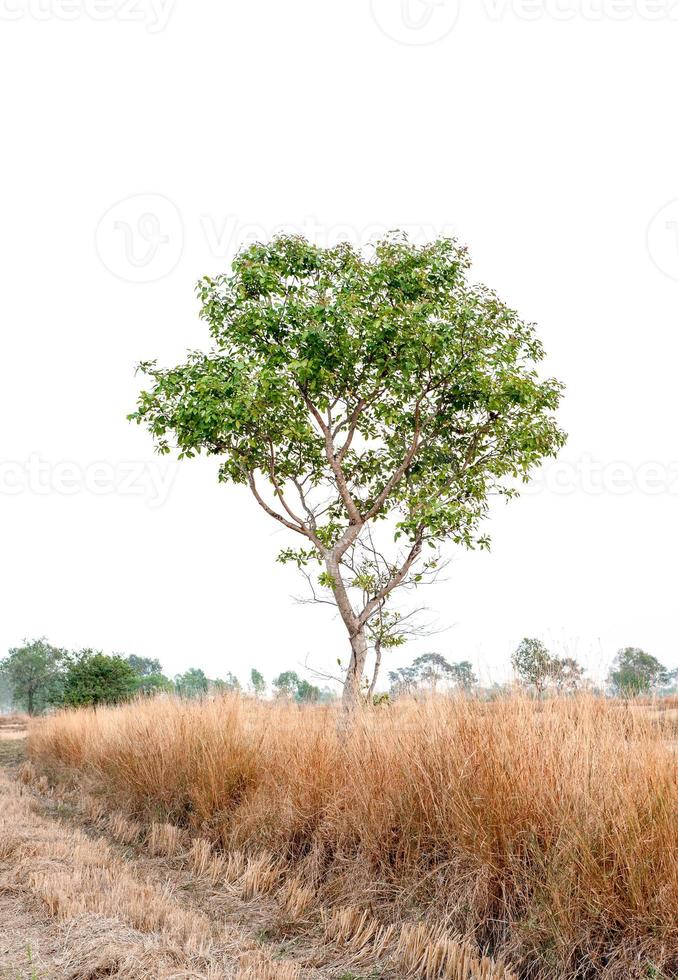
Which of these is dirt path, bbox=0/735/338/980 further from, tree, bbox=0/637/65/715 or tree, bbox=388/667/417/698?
tree, bbox=0/637/65/715

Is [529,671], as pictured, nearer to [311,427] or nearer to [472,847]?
[472,847]

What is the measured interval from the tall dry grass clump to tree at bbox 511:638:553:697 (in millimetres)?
288

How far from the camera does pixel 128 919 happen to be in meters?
4.54

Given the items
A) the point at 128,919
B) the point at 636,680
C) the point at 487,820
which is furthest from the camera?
the point at 636,680

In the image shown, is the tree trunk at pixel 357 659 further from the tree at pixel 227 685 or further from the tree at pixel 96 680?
the tree at pixel 96 680

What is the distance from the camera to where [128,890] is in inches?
201

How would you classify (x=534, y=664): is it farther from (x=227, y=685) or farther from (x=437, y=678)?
(x=227, y=685)

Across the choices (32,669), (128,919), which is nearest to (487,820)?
(128,919)

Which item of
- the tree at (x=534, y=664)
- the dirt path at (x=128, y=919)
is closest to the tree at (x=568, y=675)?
the tree at (x=534, y=664)

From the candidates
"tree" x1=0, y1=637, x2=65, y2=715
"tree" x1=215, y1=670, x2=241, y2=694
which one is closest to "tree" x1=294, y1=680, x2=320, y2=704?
"tree" x1=215, y1=670, x2=241, y2=694

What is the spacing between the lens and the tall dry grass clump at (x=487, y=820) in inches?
139

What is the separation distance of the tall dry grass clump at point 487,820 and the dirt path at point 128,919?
19.4 inches

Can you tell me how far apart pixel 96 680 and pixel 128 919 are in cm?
2080

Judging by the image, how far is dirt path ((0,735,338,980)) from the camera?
3.87 metres
